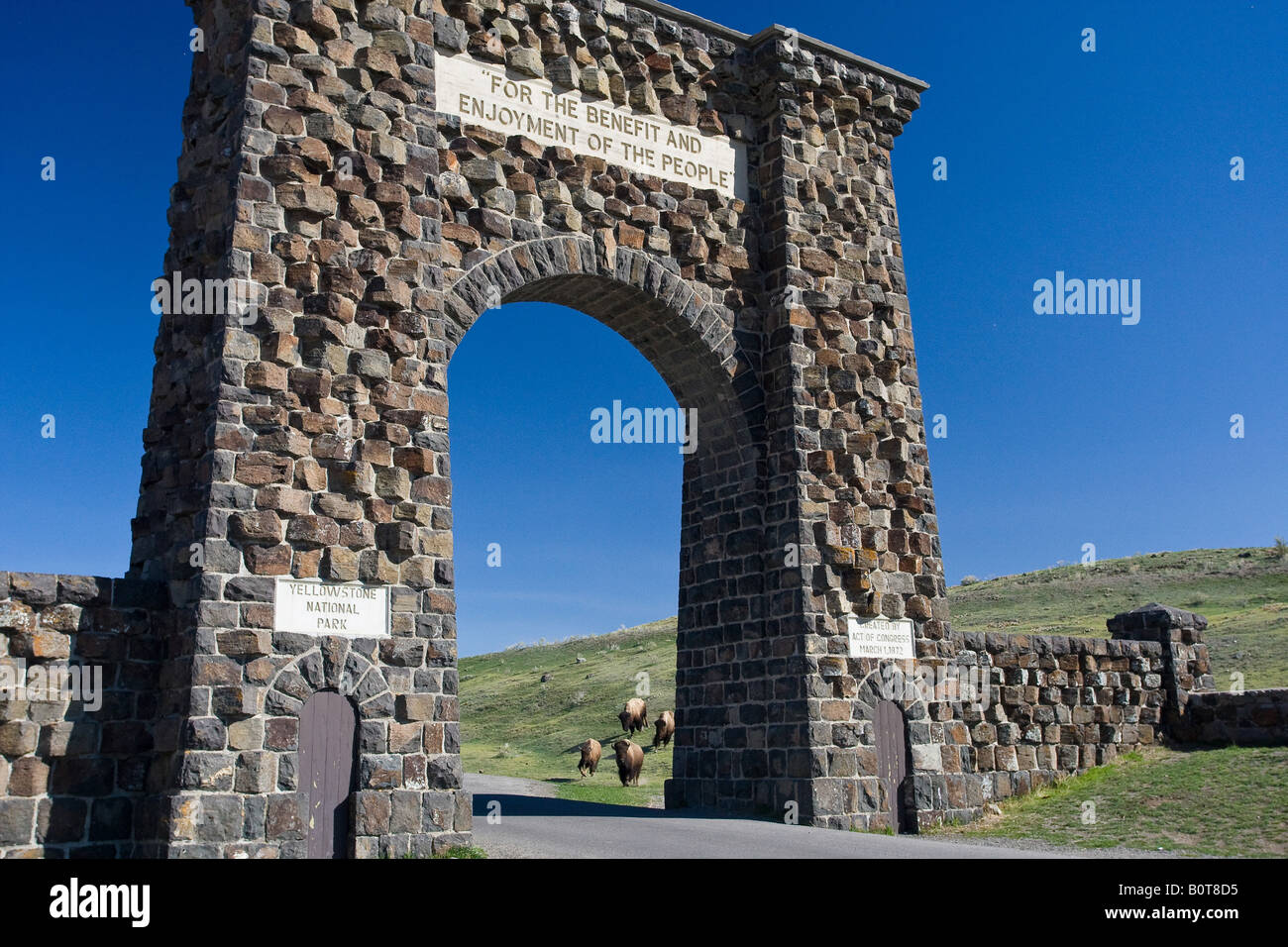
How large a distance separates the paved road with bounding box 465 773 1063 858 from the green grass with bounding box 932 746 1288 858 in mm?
1943

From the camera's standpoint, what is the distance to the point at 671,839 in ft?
37.4

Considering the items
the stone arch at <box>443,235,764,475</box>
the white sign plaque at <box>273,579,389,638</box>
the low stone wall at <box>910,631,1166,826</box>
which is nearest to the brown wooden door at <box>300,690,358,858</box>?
the white sign plaque at <box>273,579,389,638</box>

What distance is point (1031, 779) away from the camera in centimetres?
1602

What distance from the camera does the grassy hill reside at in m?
25.1

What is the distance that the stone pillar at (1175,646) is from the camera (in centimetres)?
1814

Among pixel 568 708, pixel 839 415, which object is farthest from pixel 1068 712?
pixel 568 708

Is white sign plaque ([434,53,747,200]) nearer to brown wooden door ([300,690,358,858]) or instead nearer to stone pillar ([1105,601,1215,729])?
brown wooden door ([300,690,358,858])

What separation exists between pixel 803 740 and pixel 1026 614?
27.0 meters

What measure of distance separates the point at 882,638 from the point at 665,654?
24.5 metres

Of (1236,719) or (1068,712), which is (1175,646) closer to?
(1236,719)

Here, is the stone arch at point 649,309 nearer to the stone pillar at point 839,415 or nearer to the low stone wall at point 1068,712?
the stone pillar at point 839,415

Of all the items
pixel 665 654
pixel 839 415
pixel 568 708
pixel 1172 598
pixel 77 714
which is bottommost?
pixel 568 708

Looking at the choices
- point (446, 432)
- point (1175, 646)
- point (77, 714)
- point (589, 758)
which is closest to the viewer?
point (77, 714)
